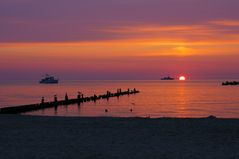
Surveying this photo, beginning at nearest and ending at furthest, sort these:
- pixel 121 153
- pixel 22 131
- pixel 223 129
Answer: pixel 121 153
pixel 22 131
pixel 223 129

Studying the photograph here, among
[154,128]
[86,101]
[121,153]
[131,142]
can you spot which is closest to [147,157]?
[121,153]

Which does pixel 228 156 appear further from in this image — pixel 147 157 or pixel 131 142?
pixel 131 142

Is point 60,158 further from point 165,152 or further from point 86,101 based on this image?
point 86,101

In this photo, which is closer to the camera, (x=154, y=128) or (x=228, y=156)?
(x=228, y=156)

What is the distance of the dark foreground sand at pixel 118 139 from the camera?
11695 mm

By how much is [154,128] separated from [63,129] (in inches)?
144

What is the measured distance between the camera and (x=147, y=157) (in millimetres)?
11250

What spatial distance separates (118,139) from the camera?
1441 centimetres

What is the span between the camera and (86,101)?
222 ft

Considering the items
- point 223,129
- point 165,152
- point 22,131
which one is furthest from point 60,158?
point 223,129

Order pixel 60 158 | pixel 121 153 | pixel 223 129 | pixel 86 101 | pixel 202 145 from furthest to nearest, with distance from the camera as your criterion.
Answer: pixel 86 101
pixel 223 129
pixel 202 145
pixel 121 153
pixel 60 158

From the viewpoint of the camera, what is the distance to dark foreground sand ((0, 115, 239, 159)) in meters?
11.7

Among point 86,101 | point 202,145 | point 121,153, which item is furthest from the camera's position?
point 86,101

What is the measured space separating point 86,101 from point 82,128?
50.4 m
